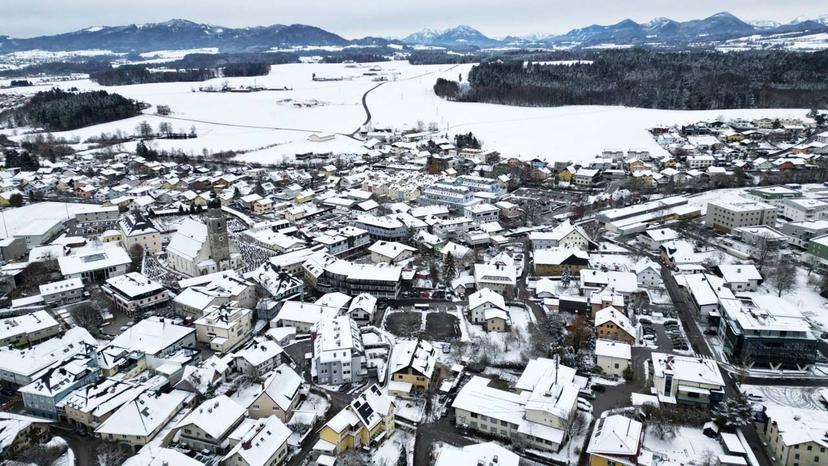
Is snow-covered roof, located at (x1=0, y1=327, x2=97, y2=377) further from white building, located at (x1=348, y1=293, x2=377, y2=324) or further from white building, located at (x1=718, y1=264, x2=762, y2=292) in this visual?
white building, located at (x1=718, y1=264, x2=762, y2=292)

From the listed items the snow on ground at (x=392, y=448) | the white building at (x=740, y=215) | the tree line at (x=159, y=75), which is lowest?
the snow on ground at (x=392, y=448)

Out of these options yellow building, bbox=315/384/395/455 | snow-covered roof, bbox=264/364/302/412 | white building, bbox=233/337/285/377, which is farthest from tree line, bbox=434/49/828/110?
yellow building, bbox=315/384/395/455

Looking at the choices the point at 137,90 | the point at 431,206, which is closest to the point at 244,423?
the point at 431,206

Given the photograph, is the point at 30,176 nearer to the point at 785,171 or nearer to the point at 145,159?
the point at 145,159

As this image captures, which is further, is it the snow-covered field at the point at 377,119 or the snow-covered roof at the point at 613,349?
the snow-covered field at the point at 377,119

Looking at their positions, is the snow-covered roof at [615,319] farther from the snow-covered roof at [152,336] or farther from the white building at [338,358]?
the snow-covered roof at [152,336]

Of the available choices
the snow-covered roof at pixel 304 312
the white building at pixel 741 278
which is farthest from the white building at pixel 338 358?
the white building at pixel 741 278
